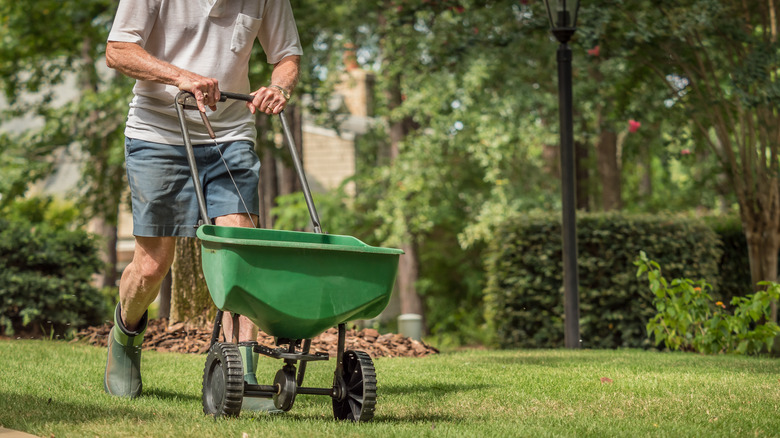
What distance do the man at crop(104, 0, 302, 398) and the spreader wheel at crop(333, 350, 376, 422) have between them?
421 mm

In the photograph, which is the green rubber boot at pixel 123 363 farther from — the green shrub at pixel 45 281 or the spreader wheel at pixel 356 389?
the green shrub at pixel 45 281

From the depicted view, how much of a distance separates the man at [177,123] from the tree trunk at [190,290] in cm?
278

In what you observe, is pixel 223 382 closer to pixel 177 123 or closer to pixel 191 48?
pixel 177 123

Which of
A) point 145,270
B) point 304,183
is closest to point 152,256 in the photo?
point 145,270

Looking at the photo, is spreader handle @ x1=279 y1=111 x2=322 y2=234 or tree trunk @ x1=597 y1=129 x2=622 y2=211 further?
tree trunk @ x1=597 y1=129 x2=622 y2=211

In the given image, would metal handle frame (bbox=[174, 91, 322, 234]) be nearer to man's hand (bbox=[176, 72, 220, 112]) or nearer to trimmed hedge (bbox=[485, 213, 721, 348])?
man's hand (bbox=[176, 72, 220, 112])

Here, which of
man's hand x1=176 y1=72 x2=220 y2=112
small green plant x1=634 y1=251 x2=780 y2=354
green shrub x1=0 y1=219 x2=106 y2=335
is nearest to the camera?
man's hand x1=176 y1=72 x2=220 y2=112

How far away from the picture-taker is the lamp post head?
739 centimetres

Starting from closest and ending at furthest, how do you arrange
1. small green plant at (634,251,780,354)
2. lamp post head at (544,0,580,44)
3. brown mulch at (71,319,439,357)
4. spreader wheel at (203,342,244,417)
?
spreader wheel at (203,342,244,417), brown mulch at (71,319,439,357), small green plant at (634,251,780,354), lamp post head at (544,0,580,44)

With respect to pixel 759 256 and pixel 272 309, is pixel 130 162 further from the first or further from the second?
pixel 759 256

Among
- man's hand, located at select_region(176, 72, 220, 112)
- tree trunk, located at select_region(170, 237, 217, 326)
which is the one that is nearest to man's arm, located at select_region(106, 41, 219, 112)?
man's hand, located at select_region(176, 72, 220, 112)

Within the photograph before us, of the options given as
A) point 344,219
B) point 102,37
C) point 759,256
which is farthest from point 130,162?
point 344,219

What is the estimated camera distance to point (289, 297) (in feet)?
10.4

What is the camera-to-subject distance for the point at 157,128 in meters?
3.87
